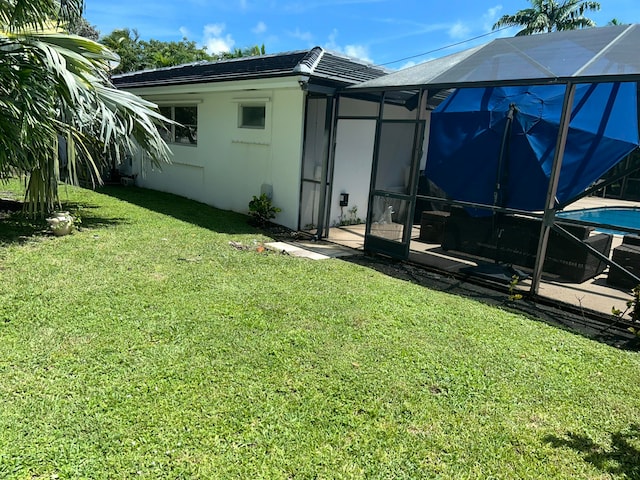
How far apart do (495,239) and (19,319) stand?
6.41m

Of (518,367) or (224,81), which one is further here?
(224,81)

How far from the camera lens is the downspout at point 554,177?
511 centimetres

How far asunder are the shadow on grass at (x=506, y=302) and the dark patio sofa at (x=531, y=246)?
0.90 m

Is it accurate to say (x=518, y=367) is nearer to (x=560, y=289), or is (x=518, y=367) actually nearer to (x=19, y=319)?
(x=560, y=289)

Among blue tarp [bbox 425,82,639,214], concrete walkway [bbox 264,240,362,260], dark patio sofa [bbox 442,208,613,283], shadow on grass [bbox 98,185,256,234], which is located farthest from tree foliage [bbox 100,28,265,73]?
dark patio sofa [bbox 442,208,613,283]

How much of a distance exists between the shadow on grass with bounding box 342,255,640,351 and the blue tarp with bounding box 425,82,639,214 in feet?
4.65

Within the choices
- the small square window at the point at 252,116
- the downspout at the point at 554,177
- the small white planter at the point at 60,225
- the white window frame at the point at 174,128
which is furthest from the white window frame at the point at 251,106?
the downspout at the point at 554,177

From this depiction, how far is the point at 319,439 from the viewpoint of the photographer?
8.72ft

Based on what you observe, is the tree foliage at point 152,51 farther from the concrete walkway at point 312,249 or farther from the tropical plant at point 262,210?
the concrete walkway at point 312,249

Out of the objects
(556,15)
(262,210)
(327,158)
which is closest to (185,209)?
(262,210)

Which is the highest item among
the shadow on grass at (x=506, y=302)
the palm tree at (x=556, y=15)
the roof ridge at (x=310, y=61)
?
the palm tree at (x=556, y=15)

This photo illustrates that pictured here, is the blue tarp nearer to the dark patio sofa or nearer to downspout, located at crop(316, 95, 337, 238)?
the dark patio sofa

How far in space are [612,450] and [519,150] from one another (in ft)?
15.7

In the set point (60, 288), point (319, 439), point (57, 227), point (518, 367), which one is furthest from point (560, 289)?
point (57, 227)
